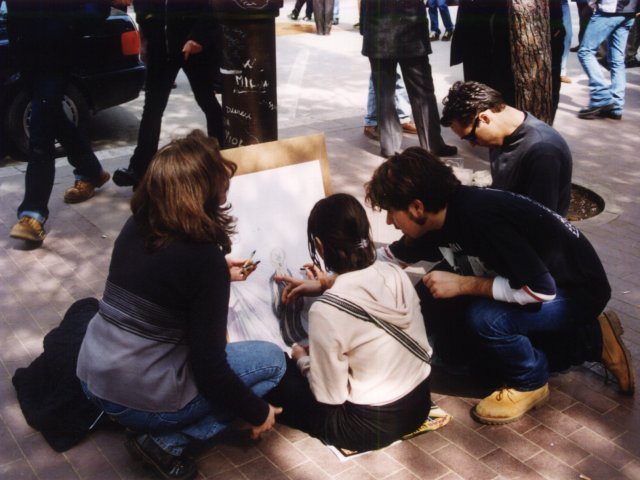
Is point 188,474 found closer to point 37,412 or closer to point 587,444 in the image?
point 37,412

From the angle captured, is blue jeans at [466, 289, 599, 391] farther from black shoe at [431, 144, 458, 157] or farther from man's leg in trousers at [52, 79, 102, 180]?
black shoe at [431, 144, 458, 157]

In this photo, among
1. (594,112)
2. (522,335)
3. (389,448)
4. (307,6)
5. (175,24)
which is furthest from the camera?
(307,6)

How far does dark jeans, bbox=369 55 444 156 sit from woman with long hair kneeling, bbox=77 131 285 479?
3.78m

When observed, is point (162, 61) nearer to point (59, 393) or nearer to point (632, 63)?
point (59, 393)

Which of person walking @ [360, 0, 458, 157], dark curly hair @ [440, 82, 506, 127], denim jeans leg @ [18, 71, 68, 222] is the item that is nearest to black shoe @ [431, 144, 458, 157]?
person walking @ [360, 0, 458, 157]

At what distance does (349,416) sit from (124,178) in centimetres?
309

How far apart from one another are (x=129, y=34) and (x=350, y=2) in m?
12.9

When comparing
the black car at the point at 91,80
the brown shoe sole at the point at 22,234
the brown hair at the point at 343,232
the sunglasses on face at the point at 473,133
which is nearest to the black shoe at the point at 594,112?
the black car at the point at 91,80

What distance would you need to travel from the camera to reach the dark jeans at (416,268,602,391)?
288 cm

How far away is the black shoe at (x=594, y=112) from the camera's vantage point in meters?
7.75

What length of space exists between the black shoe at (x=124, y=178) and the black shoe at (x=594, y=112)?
4.96 metres

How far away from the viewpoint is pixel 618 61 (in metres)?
7.67

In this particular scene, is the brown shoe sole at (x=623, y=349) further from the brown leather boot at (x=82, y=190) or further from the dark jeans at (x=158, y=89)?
the brown leather boot at (x=82, y=190)

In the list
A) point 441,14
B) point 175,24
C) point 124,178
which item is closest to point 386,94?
point 175,24
